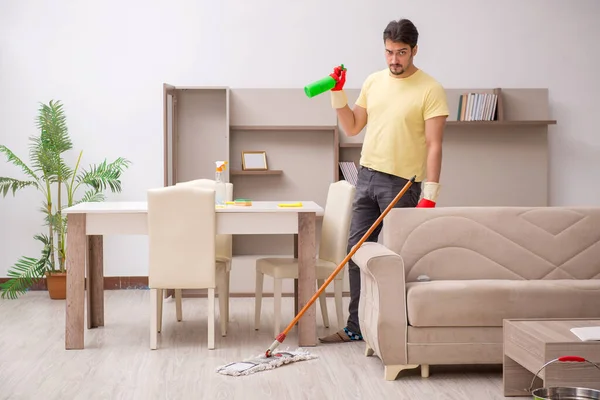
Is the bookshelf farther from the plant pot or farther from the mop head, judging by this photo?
the mop head

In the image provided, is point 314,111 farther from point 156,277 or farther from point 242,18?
point 156,277

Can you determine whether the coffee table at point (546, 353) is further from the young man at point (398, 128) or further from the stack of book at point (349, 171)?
the stack of book at point (349, 171)

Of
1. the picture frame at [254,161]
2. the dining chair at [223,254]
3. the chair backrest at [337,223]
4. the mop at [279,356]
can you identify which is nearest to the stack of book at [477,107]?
the picture frame at [254,161]

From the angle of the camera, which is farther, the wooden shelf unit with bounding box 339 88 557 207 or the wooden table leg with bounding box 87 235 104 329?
the wooden shelf unit with bounding box 339 88 557 207

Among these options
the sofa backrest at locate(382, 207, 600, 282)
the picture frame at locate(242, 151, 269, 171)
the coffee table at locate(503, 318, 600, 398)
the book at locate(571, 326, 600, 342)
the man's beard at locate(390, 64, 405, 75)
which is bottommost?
the coffee table at locate(503, 318, 600, 398)

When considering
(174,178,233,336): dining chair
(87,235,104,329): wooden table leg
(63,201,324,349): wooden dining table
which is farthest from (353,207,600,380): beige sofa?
(87,235,104,329): wooden table leg

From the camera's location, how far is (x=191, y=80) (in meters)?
6.85

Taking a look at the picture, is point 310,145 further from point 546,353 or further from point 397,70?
point 546,353

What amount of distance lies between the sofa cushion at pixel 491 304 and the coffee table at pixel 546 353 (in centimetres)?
25

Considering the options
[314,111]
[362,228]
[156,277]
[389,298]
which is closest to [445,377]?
[389,298]

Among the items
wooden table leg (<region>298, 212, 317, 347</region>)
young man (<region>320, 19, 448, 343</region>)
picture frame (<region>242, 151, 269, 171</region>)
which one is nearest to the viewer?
young man (<region>320, 19, 448, 343</region>)

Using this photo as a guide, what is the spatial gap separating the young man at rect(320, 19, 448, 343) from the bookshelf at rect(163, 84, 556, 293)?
2086mm

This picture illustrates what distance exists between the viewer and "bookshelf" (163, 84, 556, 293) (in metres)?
6.75

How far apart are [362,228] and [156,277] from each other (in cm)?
113
